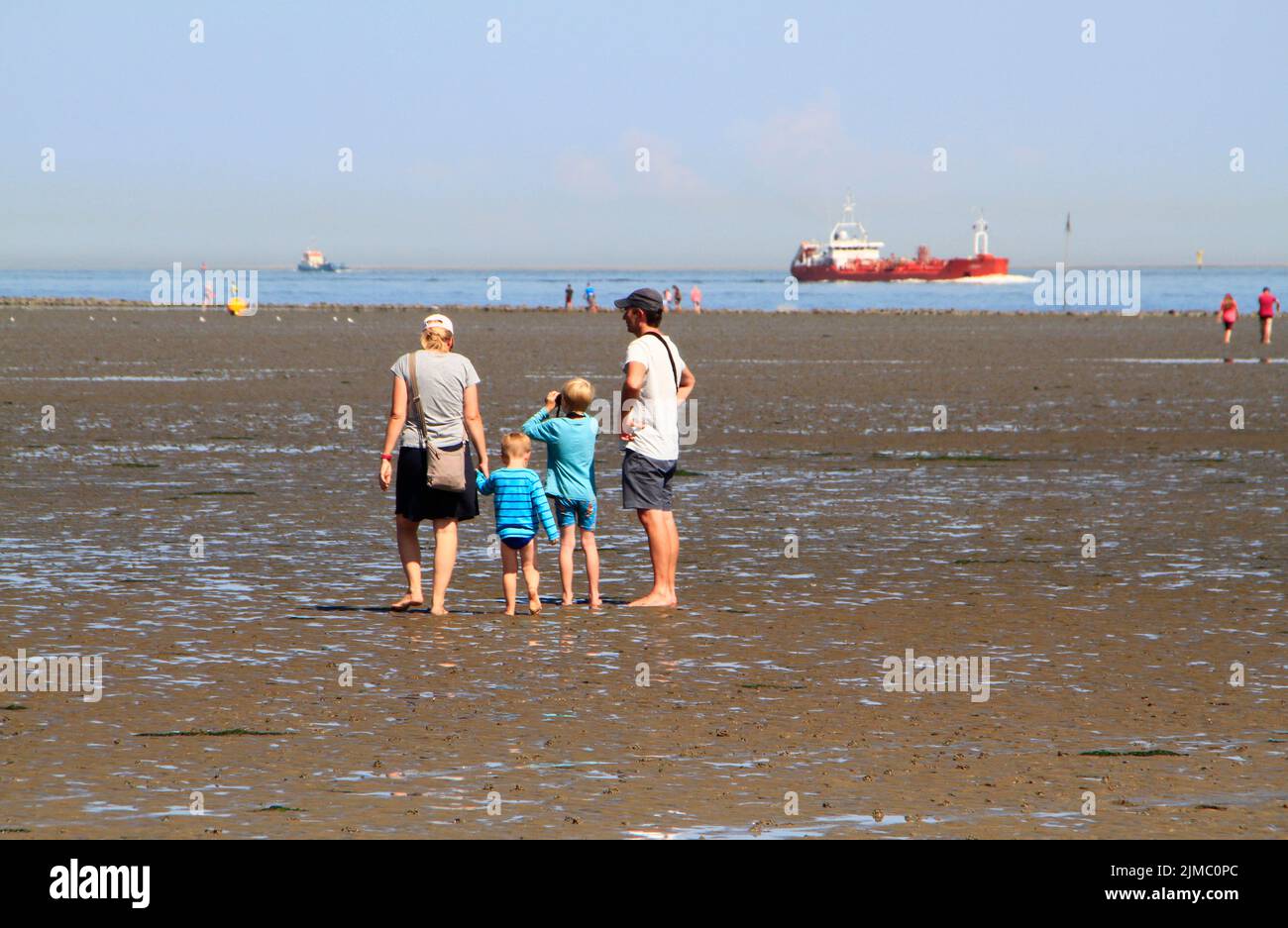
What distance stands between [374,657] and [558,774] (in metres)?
2.42

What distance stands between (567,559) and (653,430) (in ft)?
3.00

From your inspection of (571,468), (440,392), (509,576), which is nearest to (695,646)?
(509,576)

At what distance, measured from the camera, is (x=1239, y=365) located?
3747cm

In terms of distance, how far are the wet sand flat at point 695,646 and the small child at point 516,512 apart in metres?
0.24

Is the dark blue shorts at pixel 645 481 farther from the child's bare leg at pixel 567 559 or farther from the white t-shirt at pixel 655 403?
the child's bare leg at pixel 567 559

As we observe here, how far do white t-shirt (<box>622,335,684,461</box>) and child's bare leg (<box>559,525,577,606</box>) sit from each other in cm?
64

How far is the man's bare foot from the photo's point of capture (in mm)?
10406

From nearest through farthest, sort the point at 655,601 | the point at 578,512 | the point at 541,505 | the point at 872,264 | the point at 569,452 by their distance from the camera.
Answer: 1. the point at 541,505
2. the point at 655,601
3. the point at 569,452
4. the point at 578,512
5. the point at 872,264

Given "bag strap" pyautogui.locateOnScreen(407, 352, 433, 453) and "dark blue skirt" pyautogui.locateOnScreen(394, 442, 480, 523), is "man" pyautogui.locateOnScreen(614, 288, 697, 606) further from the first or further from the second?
"bag strap" pyautogui.locateOnScreen(407, 352, 433, 453)

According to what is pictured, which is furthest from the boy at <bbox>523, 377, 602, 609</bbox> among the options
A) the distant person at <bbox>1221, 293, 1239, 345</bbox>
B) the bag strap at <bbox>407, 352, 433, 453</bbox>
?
the distant person at <bbox>1221, 293, 1239, 345</bbox>

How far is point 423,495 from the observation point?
10.2 m

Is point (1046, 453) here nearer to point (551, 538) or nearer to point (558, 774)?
point (551, 538)

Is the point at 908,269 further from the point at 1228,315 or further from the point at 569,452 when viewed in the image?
the point at 569,452
